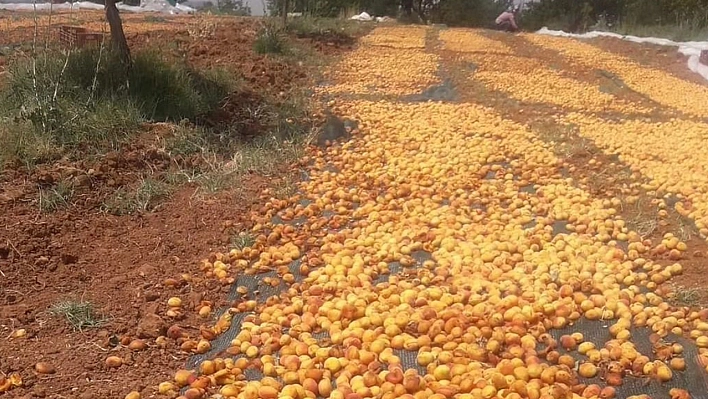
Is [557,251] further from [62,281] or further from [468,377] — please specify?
[62,281]

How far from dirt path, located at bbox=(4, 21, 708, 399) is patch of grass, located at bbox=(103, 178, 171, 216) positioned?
0.86 m

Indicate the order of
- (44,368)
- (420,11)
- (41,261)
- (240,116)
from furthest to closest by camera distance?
(420,11), (240,116), (41,261), (44,368)

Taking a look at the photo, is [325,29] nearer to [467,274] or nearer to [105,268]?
[105,268]

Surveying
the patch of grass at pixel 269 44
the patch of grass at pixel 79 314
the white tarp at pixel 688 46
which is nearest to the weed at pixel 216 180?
the patch of grass at pixel 79 314

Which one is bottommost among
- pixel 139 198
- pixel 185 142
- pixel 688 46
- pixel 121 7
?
pixel 139 198

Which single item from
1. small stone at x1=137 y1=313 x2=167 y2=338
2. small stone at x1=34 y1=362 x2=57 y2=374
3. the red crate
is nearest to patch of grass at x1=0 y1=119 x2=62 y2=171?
small stone at x1=137 y1=313 x2=167 y2=338

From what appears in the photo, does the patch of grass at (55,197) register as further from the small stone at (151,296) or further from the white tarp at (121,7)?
the white tarp at (121,7)

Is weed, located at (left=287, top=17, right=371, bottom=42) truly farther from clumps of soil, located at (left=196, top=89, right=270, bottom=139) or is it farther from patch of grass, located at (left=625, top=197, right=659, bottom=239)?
patch of grass, located at (left=625, top=197, right=659, bottom=239)

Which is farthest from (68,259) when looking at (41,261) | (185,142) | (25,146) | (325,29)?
(325,29)

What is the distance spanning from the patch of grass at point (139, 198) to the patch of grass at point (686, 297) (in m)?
3.66

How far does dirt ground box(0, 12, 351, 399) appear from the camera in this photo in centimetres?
295

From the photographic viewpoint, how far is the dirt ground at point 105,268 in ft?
9.67

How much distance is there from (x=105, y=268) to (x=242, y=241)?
2.90 ft

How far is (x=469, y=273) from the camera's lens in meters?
3.72
